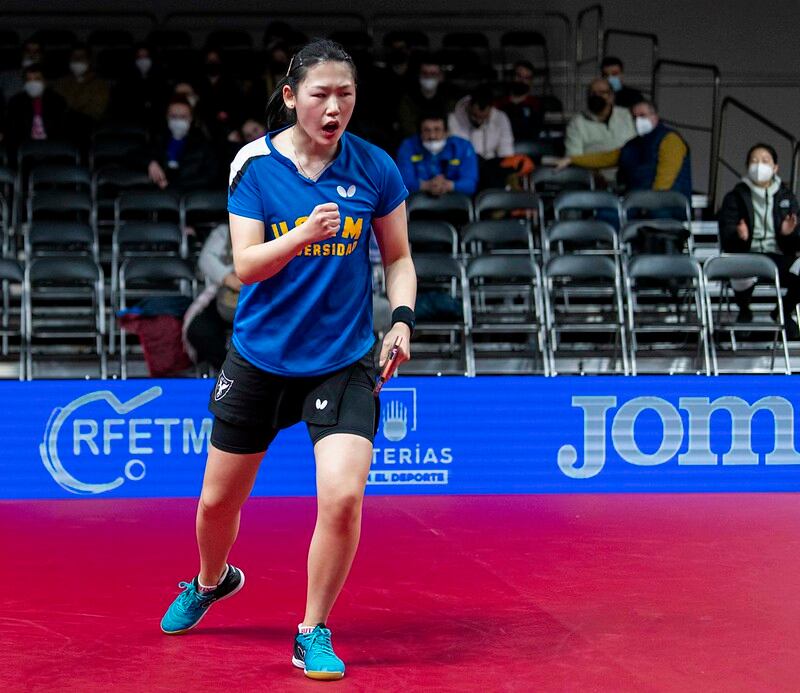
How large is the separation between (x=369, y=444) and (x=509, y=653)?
0.80m

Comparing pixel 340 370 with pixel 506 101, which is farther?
pixel 506 101

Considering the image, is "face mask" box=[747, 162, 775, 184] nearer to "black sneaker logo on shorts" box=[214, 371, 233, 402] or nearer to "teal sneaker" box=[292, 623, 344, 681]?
"black sneaker logo on shorts" box=[214, 371, 233, 402]

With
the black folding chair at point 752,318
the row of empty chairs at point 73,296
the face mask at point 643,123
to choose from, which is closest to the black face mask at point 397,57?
the face mask at point 643,123

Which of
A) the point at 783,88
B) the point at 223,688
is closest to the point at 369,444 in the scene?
the point at 223,688

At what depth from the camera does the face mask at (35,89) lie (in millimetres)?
11602

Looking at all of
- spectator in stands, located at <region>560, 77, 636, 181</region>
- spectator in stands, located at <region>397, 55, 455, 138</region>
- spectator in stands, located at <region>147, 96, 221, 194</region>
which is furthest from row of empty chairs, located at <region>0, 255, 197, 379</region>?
spectator in stands, located at <region>560, 77, 636, 181</region>

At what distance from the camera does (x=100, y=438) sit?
7.21 meters

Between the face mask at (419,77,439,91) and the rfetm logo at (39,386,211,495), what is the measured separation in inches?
227

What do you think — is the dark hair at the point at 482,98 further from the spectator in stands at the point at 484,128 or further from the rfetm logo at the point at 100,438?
the rfetm logo at the point at 100,438

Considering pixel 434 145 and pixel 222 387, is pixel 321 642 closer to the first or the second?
pixel 222 387

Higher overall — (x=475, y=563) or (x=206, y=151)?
(x=206, y=151)

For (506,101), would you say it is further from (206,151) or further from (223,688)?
(223,688)

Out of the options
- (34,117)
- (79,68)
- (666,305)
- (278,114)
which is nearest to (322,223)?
(278,114)

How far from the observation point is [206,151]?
1076 centimetres
